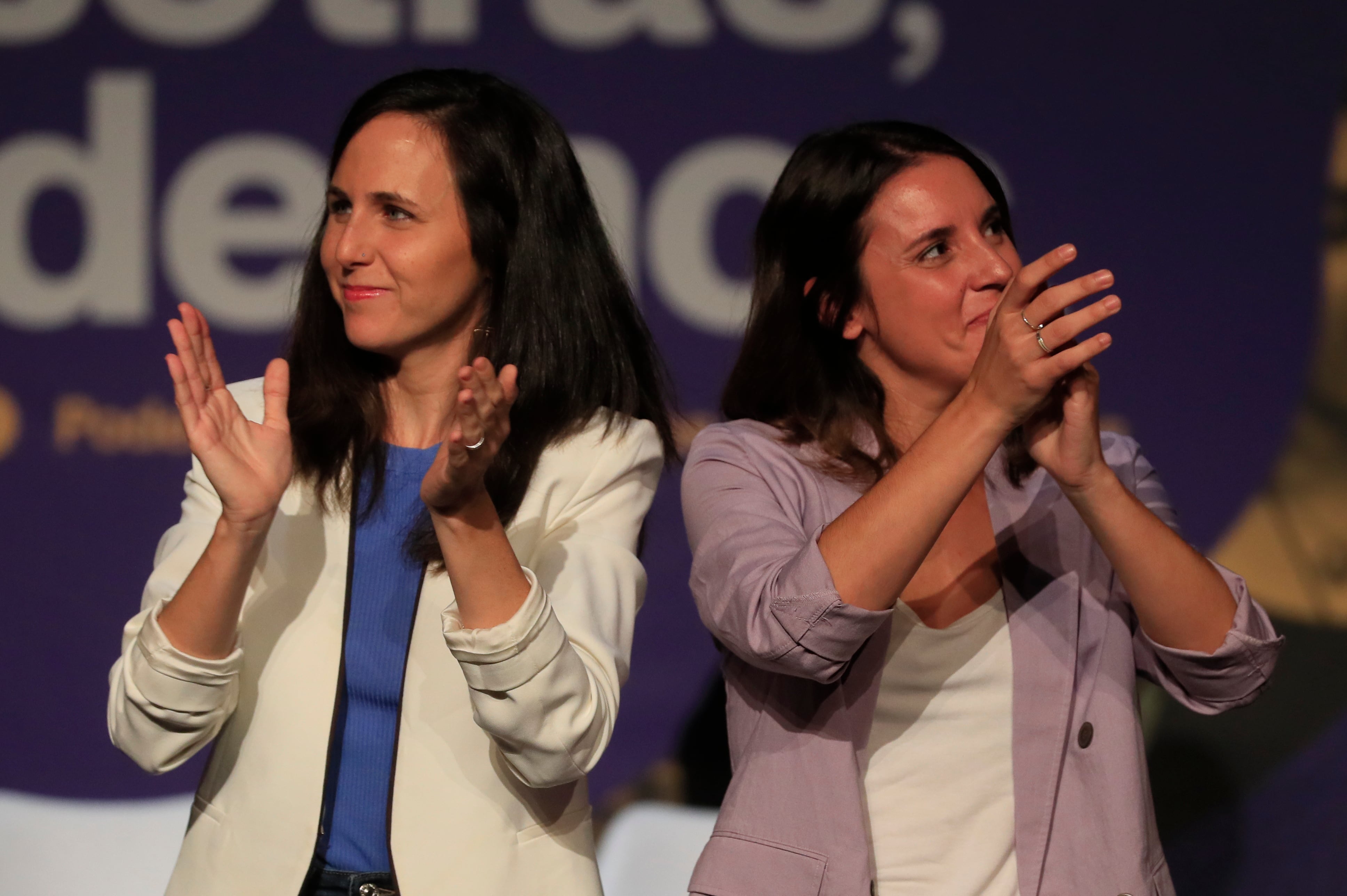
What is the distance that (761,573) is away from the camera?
1.58m

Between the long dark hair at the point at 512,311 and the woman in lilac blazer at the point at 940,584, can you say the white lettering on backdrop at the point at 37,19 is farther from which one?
the woman in lilac blazer at the point at 940,584

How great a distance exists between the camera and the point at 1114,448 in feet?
6.13

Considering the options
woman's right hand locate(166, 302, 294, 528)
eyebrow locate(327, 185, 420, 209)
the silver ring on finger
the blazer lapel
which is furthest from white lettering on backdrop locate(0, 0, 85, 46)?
the silver ring on finger

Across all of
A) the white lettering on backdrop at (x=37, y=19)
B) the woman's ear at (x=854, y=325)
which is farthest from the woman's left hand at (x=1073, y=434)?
the white lettering on backdrop at (x=37, y=19)

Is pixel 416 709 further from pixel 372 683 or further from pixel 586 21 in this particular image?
pixel 586 21

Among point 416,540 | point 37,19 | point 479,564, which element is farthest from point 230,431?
point 37,19

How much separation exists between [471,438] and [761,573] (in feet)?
1.28

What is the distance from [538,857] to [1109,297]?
905 mm

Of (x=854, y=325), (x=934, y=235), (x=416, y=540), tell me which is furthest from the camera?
(x=854, y=325)

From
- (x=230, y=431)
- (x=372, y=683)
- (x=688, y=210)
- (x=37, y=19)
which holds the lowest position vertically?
(x=372, y=683)

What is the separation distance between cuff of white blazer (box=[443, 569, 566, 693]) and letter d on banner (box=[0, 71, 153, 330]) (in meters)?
1.75

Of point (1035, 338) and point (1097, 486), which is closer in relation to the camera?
point (1035, 338)

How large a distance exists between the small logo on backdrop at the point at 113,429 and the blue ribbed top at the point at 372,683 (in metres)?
1.30

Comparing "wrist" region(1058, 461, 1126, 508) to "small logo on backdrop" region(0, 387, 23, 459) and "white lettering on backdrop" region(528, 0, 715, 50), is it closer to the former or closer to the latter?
"white lettering on backdrop" region(528, 0, 715, 50)
